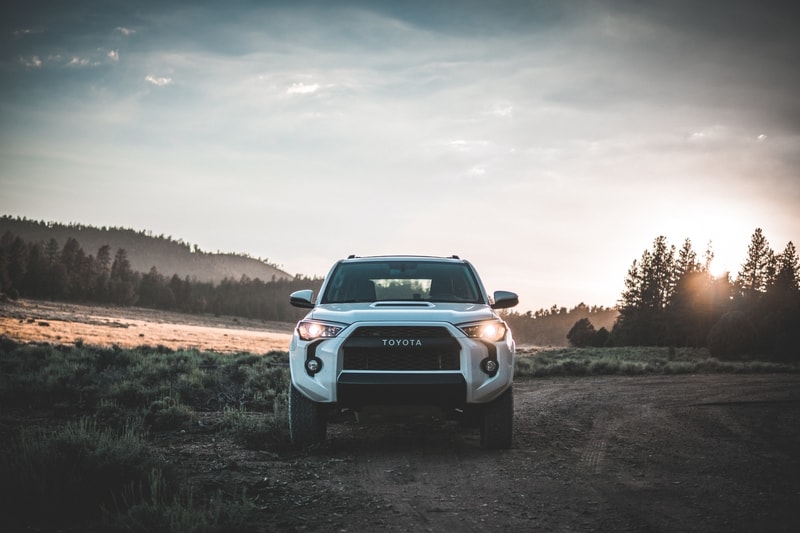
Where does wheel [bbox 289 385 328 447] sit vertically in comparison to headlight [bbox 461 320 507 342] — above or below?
below

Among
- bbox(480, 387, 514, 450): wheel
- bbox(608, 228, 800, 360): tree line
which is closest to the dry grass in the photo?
bbox(480, 387, 514, 450): wheel

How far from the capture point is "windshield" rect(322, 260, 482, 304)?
6.90 metres

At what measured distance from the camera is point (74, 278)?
10700 cm

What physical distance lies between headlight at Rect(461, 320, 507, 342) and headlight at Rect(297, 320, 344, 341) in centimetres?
131

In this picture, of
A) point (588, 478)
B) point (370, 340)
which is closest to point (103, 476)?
point (370, 340)

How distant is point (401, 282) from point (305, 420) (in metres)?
2.24

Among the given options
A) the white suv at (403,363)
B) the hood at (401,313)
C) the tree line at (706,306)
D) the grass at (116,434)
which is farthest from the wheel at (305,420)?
the tree line at (706,306)

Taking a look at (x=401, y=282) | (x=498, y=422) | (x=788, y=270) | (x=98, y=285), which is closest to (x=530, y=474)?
(x=498, y=422)

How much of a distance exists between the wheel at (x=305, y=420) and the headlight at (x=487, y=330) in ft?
5.72

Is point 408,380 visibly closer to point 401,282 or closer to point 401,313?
point 401,313

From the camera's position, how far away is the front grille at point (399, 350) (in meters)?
5.36

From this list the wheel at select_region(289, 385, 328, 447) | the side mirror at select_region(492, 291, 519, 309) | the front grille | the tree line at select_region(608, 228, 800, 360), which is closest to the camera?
the front grille

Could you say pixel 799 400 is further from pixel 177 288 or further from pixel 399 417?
pixel 177 288

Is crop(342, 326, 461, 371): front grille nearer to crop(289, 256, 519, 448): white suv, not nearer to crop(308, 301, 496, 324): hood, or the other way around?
crop(289, 256, 519, 448): white suv
